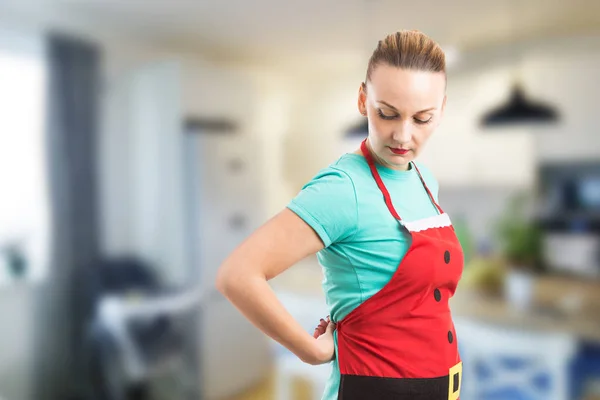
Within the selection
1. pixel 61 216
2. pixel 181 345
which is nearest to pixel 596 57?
pixel 181 345

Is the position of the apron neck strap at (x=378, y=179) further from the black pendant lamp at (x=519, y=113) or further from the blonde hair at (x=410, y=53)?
the black pendant lamp at (x=519, y=113)

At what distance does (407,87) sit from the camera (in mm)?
281

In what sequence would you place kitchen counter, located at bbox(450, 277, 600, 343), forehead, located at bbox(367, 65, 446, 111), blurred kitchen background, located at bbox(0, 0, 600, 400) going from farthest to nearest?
blurred kitchen background, located at bbox(0, 0, 600, 400) < kitchen counter, located at bbox(450, 277, 600, 343) < forehead, located at bbox(367, 65, 446, 111)

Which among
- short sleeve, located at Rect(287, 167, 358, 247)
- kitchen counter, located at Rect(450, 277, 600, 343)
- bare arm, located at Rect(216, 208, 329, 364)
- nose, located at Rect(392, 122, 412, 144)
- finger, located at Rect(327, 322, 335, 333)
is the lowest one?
kitchen counter, located at Rect(450, 277, 600, 343)

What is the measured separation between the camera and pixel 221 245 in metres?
1.79

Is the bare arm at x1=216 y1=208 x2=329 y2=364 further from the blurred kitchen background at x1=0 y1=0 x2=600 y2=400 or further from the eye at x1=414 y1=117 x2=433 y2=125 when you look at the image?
the blurred kitchen background at x1=0 y1=0 x2=600 y2=400

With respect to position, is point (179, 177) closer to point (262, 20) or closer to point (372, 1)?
point (262, 20)

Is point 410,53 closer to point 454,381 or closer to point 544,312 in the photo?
point 454,381

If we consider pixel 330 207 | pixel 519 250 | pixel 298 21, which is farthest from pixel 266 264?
pixel 519 250

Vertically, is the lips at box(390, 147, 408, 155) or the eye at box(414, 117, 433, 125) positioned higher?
the eye at box(414, 117, 433, 125)

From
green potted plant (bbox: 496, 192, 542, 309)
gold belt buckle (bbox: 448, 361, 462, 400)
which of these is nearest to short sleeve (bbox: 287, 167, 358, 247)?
gold belt buckle (bbox: 448, 361, 462, 400)

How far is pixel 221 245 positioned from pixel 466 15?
3.33 feet

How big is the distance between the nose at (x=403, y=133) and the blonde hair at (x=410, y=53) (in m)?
0.03

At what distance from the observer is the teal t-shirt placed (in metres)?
0.29
